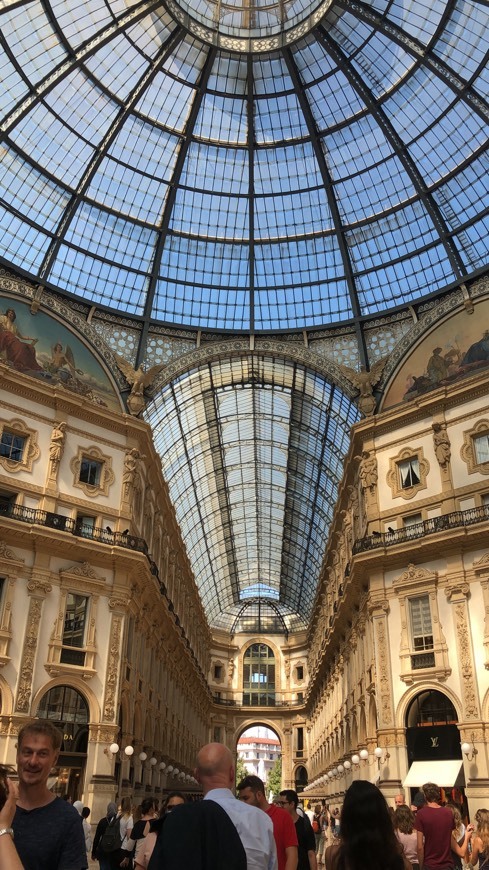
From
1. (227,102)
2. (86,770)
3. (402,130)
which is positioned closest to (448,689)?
(86,770)

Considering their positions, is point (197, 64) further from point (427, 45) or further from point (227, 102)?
point (427, 45)

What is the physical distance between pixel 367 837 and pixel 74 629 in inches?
1116

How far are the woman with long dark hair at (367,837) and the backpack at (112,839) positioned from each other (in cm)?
863

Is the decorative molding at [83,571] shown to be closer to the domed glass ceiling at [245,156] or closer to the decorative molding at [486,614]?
the domed glass ceiling at [245,156]

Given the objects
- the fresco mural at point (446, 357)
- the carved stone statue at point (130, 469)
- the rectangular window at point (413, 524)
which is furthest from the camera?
the carved stone statue at point (130, 469)

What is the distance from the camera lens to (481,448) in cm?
3194

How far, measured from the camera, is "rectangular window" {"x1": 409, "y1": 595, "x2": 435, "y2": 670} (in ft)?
99.5

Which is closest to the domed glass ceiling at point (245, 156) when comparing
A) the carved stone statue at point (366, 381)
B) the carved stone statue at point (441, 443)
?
the carved stone statue at point (366, 381)

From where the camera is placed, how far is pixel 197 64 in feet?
123

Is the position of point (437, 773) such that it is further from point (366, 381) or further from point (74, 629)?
point (366, 381)

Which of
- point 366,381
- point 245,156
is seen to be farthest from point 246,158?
point 366,381

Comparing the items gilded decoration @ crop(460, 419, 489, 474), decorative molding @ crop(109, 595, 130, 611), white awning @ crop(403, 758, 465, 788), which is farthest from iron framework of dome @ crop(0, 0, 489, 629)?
white awning @ crop(403, 758, 465, 788)

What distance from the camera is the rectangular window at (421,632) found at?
30.3m

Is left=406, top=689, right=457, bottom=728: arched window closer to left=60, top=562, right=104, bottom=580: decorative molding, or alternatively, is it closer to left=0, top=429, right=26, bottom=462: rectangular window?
left=60, top=562, right=104, bottom=580: decorative molding
